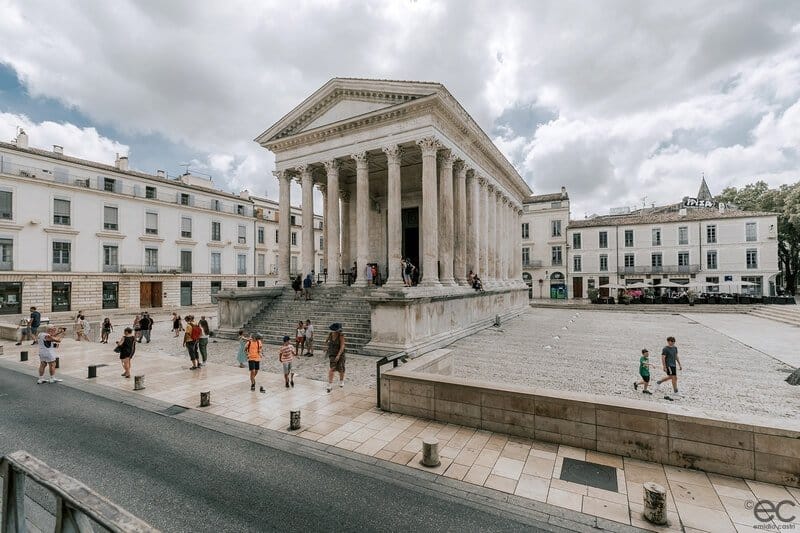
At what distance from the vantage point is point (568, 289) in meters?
46.0

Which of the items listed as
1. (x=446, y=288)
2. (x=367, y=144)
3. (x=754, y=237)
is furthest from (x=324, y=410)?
(x=754, y=237)

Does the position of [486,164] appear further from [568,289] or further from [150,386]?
[568,289]

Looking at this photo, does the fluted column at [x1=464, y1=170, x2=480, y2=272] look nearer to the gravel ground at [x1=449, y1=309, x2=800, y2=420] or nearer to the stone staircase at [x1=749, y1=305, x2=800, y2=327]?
the gravel ground at [x1=449, y1=309, x2=800, y2=420]

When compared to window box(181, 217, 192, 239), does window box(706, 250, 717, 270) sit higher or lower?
lower

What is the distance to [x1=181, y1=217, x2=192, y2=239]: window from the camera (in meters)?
37.4

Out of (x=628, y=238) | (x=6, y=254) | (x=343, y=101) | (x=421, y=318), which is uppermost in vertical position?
(x=343, y=101)

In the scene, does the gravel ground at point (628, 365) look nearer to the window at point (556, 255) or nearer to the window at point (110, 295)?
the window at point (556, 255)

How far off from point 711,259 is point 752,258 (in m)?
3.38

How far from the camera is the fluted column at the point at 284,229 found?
20891 millimetres

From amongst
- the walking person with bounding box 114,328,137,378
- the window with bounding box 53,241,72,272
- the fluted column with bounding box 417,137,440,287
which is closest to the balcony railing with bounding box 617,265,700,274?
the fluted column with bounding box 417,137,440,287

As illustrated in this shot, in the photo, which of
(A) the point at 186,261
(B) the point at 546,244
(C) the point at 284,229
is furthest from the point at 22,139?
(B) the point at 546,244

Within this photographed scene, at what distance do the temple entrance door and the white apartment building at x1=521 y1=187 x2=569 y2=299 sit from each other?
1053 inches

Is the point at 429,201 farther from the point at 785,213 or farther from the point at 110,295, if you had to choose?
the point at 785,213

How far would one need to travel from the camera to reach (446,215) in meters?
18.7
